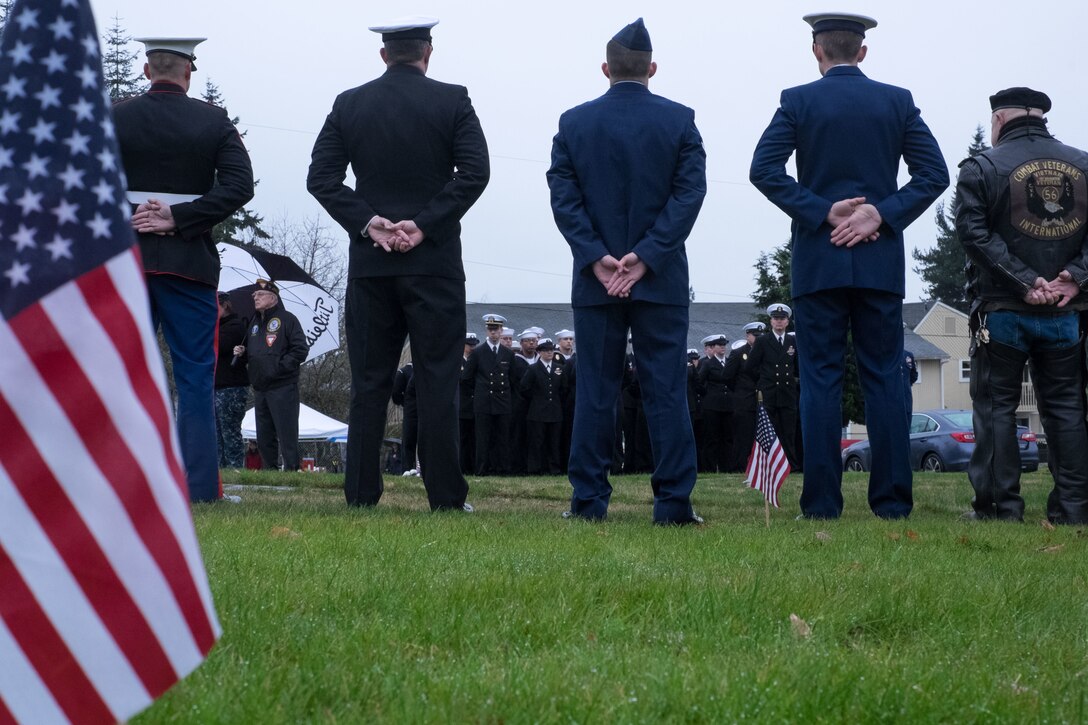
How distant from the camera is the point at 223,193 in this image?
23.2 ft

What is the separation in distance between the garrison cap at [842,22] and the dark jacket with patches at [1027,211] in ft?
3.37

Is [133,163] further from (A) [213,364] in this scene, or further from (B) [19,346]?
(B) [19,346]

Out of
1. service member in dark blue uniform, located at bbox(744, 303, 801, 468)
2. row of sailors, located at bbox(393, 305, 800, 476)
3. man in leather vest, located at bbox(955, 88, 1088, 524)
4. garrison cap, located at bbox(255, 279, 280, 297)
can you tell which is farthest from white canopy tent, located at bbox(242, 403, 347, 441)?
man in leather vest, located at bbox(955, 88, 1088, 524)

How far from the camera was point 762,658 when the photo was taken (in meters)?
3.03

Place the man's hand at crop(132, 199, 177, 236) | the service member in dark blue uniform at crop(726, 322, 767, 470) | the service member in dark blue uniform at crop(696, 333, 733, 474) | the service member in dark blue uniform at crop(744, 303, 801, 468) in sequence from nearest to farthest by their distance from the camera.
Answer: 1. the man's hand at crop(132, 199, 177, 236)
2. the service member in dark blue uniform at crop(744, 303, 801, 468)
3. the service member in dark blue uniform at crop(726, 322, 767, 470)
4. the service member in dark blue uniform at crop(696, 333, 733, 474)

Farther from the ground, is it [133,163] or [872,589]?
[133,163]

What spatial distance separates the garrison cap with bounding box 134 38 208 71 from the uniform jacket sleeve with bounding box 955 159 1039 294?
429cm

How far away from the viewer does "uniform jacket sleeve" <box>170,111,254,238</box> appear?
6883 mm

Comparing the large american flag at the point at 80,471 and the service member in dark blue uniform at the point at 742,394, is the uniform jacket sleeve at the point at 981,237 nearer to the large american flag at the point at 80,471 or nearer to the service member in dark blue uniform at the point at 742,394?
the large american flag at the point at 80,471

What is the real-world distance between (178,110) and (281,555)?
3.51 metres

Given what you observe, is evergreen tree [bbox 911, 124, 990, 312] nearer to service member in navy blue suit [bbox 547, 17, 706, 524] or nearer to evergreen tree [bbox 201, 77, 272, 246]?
evergreen tree [bbox 201, 77, 272, 246]

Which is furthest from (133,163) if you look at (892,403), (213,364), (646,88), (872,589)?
(872,589)

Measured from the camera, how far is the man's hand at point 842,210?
695 cm

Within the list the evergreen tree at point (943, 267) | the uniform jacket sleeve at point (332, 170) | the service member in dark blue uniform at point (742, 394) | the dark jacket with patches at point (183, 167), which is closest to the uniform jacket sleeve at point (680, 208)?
the uniform jacket sleeve at point (332, 170)
